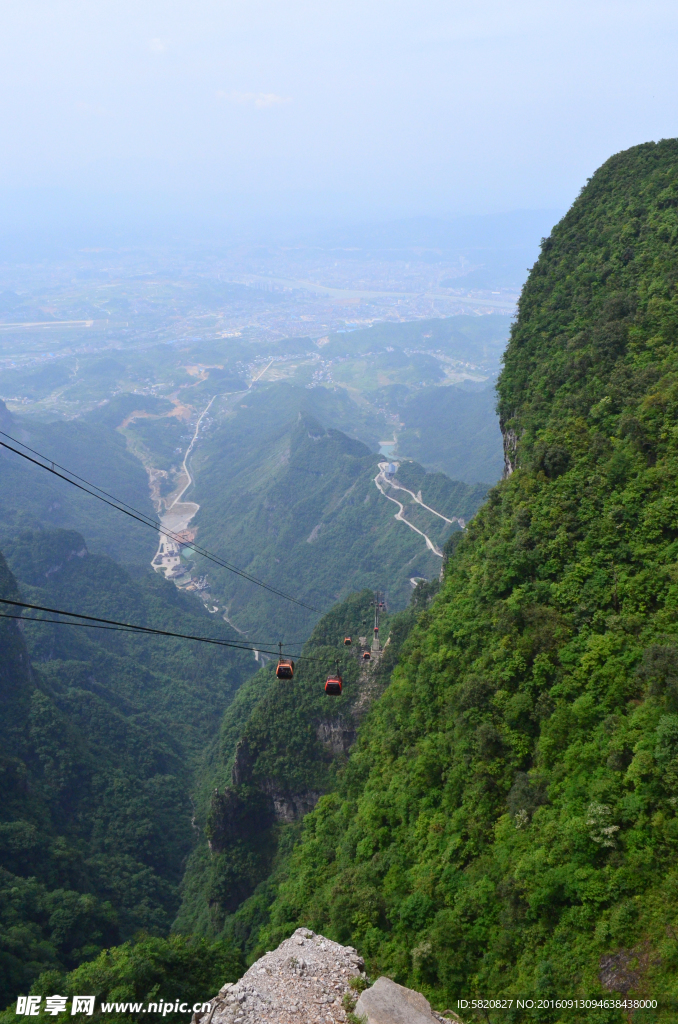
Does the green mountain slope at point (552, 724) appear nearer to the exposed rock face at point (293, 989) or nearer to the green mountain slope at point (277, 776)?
the exposed rock face at point (293, 989)

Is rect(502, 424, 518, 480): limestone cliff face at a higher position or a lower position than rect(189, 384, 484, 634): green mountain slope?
higher

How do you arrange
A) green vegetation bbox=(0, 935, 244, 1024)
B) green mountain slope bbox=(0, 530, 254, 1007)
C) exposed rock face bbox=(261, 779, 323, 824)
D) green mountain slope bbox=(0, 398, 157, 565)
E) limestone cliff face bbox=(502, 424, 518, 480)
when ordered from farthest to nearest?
green mountain slope bbox=(0, 398, 157, 565), exposed rock face bbox=(261, 779, 323, 824), green mountain slope bbox=(0, 530, 254, 1007), limestone cliff face bbox=(502, 424, 518, 480), green vegetation bbox=(0, 935, 244, 1024)

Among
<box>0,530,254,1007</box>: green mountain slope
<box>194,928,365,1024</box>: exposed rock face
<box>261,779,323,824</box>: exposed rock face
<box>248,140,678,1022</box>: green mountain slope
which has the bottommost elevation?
<box>0,530,254,1007</box>: green mountain slope

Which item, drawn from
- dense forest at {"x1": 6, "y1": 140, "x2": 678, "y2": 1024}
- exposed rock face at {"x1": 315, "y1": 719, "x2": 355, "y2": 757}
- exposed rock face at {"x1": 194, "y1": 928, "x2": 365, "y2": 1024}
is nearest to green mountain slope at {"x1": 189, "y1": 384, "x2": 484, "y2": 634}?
exposed rock face at {"x1": 315, "y1": 719, "x2": 355, "y2": 757}

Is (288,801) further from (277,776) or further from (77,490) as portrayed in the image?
(77,490)

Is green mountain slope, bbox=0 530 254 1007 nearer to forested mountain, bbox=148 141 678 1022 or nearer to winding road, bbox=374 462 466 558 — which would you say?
forested mountain, bbox=148 141 678 1022

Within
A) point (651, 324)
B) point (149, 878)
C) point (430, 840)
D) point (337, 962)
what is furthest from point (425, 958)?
point (149, 878)

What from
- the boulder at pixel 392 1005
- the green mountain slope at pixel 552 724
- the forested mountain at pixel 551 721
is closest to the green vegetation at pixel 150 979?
the green mountain slope at pixel 552 724
